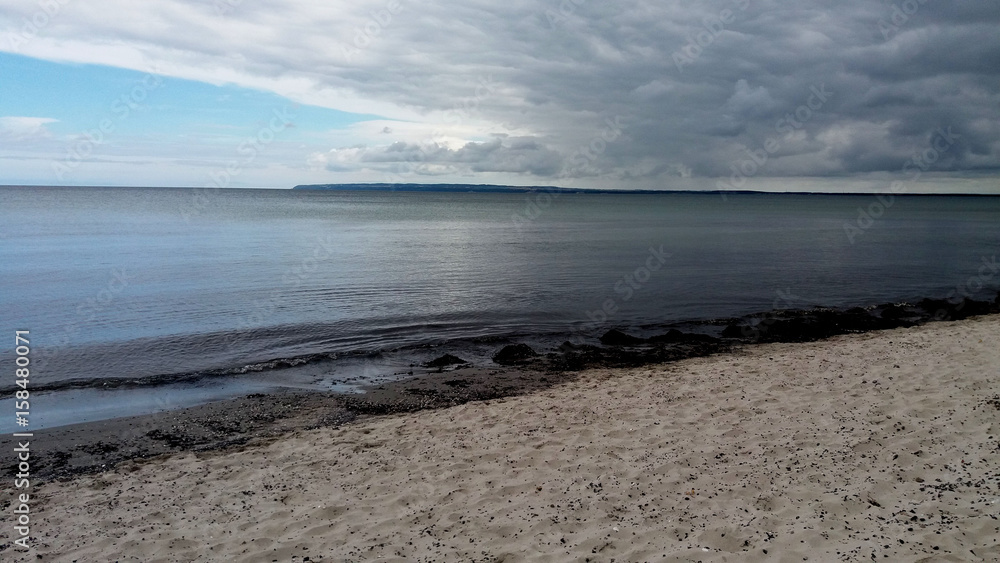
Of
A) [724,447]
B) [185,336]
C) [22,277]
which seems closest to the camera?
Result: [724,447]

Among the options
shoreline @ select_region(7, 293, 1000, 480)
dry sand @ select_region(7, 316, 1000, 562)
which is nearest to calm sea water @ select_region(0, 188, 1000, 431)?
shoreline @ select_region(7, 293, 1000, 480)

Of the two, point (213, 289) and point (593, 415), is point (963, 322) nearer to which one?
point (593, 415)

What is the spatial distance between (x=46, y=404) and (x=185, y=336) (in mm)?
5387

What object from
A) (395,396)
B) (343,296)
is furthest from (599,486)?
(343,296)

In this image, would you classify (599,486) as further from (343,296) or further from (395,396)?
(343,296)

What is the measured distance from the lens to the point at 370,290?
84.9ft

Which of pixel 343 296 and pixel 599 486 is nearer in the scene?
pixel 599 486

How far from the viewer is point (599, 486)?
24.1 feet

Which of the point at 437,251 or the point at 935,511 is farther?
the point at 437,251

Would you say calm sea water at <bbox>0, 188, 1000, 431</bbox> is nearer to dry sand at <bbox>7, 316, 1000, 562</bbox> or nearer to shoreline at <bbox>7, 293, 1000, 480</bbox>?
shoreline at <bbox>7, 293, 1000, 480</bbox>

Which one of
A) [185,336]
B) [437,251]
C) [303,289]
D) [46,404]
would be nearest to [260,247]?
[437,251]

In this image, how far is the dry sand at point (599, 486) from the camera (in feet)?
20.0

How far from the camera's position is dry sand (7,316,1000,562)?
6.09 m

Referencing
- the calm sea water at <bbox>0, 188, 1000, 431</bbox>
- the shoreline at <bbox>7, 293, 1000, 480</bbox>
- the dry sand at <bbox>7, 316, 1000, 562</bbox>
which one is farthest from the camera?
the calm sea water at <bbox>0, 188, 1000, 431</bbox>
